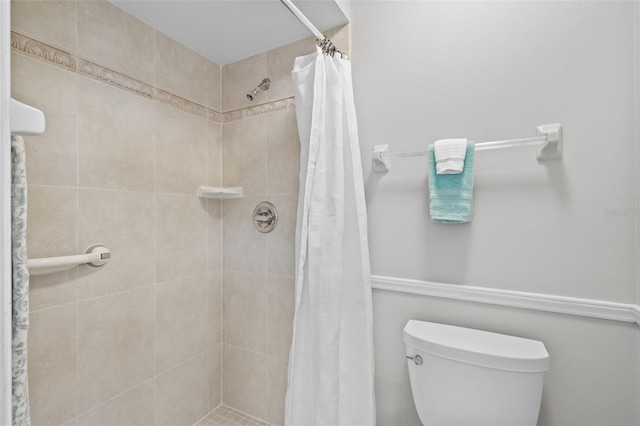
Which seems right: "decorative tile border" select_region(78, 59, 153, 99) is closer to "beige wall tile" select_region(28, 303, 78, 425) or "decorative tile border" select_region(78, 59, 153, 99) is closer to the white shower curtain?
the white shower curtain

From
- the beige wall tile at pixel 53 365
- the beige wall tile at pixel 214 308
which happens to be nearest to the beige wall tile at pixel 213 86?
the beige wall tile at pixel 214 308

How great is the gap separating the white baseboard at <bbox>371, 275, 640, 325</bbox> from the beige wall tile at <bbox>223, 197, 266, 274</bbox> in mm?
656

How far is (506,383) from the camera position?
0.93m

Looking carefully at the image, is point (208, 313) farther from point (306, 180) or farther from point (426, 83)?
point (426, 83)

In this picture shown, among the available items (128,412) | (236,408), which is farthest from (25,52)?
(236,408)

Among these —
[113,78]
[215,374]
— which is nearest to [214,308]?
[215,374]

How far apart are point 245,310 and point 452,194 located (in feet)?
4.09

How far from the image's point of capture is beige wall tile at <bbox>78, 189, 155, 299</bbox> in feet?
3.84

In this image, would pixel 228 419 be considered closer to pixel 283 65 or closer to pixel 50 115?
pixel 50 115

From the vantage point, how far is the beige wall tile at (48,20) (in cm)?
100

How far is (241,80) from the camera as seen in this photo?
5.56 ft

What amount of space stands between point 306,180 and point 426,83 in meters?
0.63

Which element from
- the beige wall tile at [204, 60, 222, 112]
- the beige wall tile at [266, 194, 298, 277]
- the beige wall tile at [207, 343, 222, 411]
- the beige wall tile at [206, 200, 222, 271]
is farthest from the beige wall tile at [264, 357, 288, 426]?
the beige wall tile at [204, 60, 222, 112]

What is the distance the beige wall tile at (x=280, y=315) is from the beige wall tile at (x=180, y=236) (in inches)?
16.7
